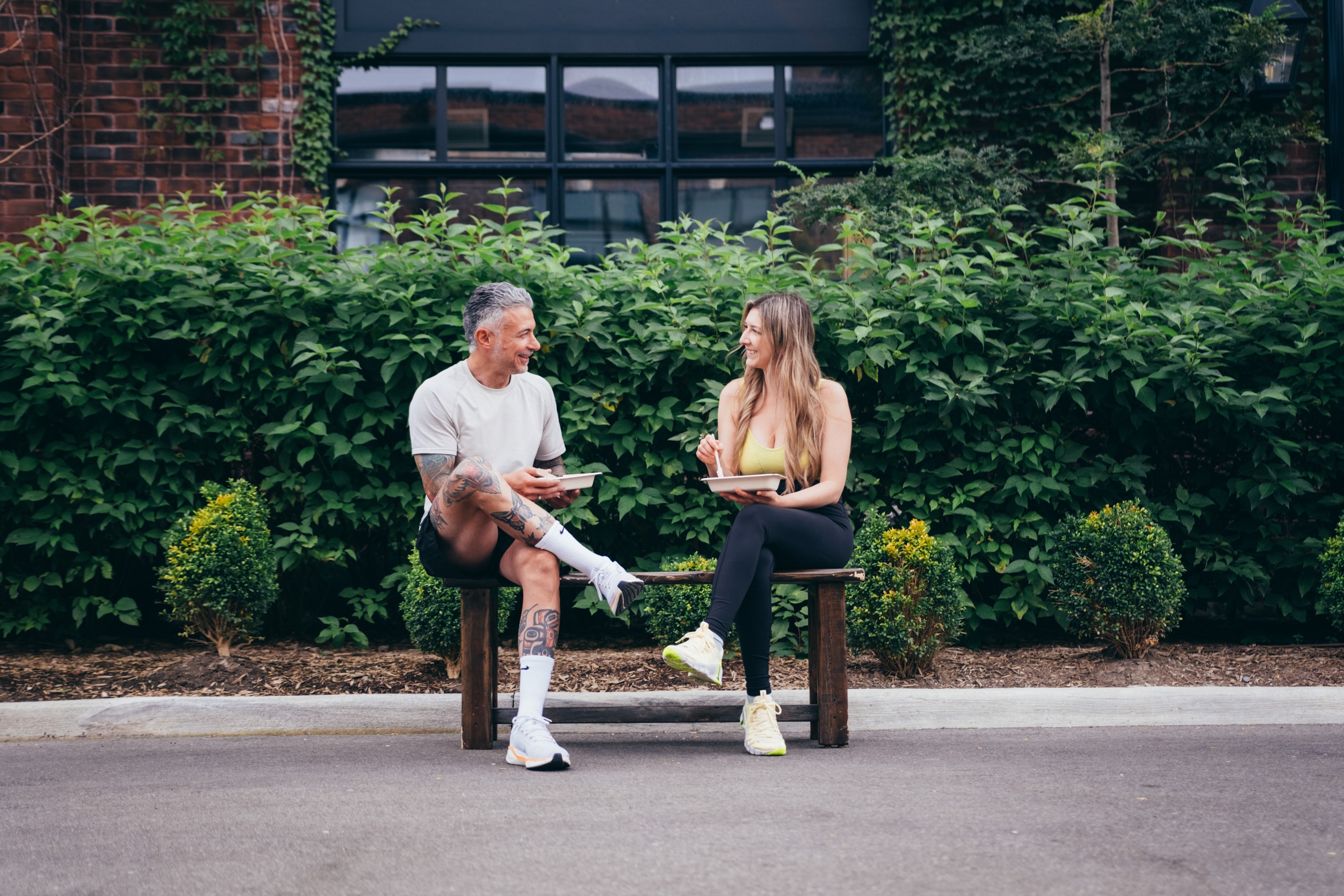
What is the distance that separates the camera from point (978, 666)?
511 centimetres

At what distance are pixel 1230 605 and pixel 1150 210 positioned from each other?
4.52 m

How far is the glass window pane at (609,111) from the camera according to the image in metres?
9.21

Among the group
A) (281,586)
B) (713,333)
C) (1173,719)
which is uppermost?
(713,333)

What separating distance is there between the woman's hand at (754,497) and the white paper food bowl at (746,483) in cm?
4

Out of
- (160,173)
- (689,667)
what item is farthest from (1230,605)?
(160,173)

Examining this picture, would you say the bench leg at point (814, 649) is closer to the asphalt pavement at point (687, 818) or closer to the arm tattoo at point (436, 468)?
the asphalt pavement at point (687, 818)

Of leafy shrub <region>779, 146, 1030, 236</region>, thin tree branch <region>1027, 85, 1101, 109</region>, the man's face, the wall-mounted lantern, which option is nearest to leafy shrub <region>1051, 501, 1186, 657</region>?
the man's face

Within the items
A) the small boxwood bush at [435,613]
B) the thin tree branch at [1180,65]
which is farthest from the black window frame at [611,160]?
the small boxwood bush at [435,613]

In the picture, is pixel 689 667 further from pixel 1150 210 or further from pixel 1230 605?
pixel 1150 210

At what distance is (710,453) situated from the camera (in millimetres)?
4184

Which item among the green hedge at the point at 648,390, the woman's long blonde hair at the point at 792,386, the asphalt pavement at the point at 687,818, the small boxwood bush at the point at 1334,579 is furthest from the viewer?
the green hedge at the point at 648,390

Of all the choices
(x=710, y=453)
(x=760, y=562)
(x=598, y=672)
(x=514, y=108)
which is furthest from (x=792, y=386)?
(x=514, y=108)

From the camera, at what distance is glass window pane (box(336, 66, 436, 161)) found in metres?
9.09

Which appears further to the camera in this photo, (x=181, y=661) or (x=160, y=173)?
(x=160, y=173)
